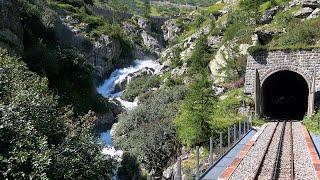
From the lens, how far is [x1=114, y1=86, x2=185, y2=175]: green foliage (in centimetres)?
2583

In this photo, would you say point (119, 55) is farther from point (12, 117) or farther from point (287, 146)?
point (12, 117)

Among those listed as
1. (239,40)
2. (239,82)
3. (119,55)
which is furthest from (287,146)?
(119,55)

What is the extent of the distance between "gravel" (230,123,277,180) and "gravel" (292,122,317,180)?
4.63 feet

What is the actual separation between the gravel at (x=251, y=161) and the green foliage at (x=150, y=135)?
233 inches

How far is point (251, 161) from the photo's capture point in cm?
1638

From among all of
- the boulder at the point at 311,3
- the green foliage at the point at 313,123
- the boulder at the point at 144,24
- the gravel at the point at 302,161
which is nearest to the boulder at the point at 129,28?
the boulder at the point at 144,24

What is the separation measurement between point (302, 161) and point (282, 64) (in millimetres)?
18531

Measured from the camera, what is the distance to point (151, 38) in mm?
97188

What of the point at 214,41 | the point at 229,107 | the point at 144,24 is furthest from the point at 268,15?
the point at 144,24

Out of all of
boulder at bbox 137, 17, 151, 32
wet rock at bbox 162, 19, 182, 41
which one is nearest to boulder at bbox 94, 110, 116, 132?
wet rock at bbox 162, 19, 182, 41

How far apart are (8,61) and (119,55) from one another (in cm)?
5656

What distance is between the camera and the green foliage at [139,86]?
5306cm

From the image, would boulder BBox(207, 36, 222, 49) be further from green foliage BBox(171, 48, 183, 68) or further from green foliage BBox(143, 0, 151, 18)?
green foliage BBox(143, 0, 151, 18)

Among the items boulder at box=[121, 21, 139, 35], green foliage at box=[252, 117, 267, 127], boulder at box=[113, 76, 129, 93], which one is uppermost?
boulder at box=[121, 21, 139, 35]
